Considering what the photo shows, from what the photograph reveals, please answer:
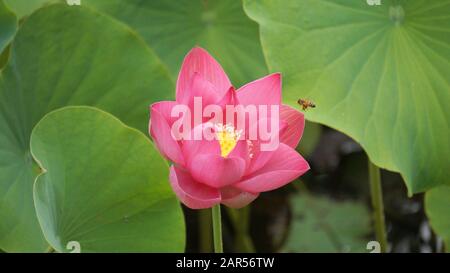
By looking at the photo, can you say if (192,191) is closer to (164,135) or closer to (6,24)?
(164,135)

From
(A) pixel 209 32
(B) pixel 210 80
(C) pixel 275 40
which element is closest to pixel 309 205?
(A) pixel 209 32

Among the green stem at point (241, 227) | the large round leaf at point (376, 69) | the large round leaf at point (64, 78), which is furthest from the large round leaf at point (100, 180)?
the green stem at point (241, 227)

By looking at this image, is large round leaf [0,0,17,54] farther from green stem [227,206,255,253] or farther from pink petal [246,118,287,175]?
green stem [227,206,255,253]

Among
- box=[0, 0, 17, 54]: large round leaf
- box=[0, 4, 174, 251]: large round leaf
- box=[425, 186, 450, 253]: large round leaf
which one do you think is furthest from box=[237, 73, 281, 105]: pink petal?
box=[425, 186, 450, 253]: large round leaf

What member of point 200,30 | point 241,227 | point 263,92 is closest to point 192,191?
point 263,92
